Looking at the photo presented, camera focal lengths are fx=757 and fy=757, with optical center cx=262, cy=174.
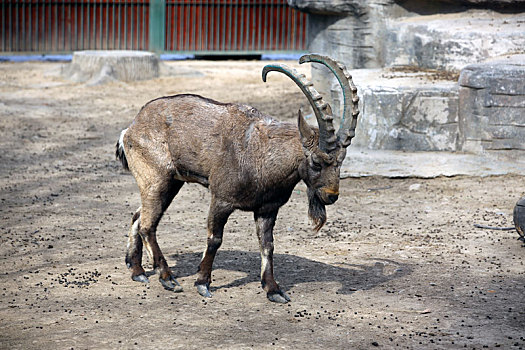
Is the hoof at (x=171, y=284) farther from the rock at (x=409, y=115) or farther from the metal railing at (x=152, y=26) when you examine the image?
the metal railing at (x=152, y=26)

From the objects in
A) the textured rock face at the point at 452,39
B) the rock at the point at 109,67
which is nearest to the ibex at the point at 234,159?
the textured rock face at the point at 452,39

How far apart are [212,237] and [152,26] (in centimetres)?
1411

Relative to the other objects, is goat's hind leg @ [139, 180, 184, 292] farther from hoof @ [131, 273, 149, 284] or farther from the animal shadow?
the animal shadow

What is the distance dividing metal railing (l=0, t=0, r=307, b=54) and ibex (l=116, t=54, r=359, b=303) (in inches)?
527

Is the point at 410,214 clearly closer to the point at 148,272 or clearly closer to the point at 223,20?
the point at 148,272

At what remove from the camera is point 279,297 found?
5.35 meters

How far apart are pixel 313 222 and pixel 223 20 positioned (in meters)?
14.5

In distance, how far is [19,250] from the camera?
6418 millimetres

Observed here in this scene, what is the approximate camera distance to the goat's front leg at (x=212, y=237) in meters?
5.29

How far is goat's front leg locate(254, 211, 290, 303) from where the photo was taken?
212 inches

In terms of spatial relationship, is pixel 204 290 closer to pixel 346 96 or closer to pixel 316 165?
pixel 316 165

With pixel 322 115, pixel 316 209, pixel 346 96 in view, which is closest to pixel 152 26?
pixel 316 209

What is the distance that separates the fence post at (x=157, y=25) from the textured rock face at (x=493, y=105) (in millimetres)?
11001

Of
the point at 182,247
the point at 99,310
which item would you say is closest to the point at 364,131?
the point at 182,247
